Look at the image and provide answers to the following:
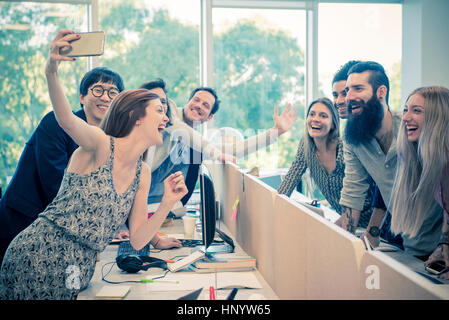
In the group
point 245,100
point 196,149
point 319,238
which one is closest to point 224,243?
point 196,149

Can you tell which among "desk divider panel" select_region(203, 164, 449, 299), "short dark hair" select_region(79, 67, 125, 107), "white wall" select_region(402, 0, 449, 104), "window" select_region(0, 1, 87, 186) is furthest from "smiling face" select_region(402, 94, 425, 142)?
"window" select_region(0, 1, 87, 186)

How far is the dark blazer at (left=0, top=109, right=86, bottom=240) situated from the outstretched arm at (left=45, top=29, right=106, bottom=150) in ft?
2.04

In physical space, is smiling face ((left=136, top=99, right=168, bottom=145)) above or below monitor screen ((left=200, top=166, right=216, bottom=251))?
above

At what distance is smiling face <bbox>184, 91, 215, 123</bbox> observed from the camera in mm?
2930

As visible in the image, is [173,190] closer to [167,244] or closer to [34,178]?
[167,244]

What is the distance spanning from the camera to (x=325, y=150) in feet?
→ 8.50

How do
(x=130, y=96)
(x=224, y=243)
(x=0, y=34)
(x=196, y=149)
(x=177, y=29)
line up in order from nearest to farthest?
(x=130, y=96), (x=224, y=243), (x=196, y=149), (x=0, y=34), (x=177, y=29)

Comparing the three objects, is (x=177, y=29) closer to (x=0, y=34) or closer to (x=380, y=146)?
(x=0, y=34)

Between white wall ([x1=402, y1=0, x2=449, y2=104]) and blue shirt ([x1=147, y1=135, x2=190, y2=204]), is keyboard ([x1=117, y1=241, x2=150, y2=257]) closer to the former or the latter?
blue shirt ([x1=147, y1=135, x2=190, y2=204])

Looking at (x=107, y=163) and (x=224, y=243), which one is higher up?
(x=107, y=163)

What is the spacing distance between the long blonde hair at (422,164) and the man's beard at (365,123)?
1.04 ft

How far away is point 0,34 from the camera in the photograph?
4289 mm

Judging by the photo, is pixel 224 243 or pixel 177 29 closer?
pixel 224 243
